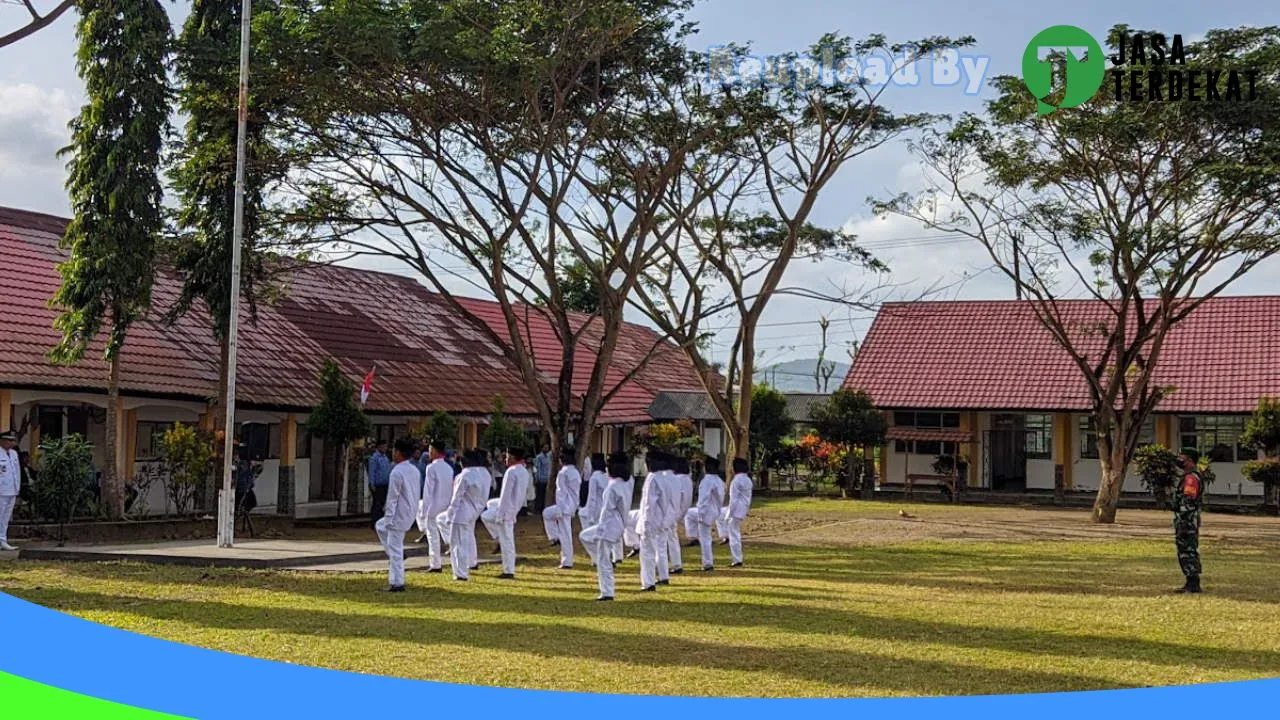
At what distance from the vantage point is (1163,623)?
1252cm

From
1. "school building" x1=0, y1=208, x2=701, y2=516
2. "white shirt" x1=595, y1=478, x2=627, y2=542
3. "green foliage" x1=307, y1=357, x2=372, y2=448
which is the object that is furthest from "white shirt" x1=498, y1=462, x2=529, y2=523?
Answer: "green foliage" x1=307, y1=357, x2=372, y2=448

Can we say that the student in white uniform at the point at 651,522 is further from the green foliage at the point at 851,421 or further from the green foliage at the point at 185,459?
the green foliage at the point at 851,421

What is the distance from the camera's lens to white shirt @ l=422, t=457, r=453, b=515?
15.9 metres

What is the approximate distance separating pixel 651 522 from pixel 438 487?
2681 millimetres

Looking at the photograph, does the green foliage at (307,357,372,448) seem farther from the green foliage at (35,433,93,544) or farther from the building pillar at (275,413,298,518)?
the green foliage at (35,433,93,544)

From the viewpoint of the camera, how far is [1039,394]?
1385 inches

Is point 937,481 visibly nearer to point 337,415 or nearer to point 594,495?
point 337,415

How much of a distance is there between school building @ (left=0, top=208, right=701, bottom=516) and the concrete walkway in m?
3.82

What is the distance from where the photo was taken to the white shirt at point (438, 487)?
1587 cm

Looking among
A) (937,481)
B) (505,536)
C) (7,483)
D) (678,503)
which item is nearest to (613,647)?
(678,503)

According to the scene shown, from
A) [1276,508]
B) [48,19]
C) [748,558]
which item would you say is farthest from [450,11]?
[1276,508]

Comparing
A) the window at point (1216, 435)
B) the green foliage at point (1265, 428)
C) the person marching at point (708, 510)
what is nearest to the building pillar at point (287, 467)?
the person marching at point (708, 510)

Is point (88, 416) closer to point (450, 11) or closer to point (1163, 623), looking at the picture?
point (450, 11)

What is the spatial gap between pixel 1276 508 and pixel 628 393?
14964mm
